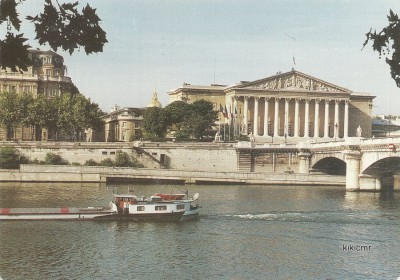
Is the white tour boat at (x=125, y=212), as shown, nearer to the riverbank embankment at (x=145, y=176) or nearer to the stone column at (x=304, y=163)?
the riverbank embankment at (x=145, y=176)

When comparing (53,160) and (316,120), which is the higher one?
(316,120)

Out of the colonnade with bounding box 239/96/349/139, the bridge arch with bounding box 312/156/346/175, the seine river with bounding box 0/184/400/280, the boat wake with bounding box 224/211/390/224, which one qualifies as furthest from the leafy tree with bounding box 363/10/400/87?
the colonnade with bounding box 239/96/349/139

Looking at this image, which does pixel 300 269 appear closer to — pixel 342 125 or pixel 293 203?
pixel 293 203

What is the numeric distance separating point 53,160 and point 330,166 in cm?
3315

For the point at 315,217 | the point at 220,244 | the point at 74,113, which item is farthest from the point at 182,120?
the point at 220,244

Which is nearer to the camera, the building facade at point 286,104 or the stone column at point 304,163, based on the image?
the stone column at point 304,163

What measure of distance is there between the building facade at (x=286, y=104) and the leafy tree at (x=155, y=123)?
14.7 meters

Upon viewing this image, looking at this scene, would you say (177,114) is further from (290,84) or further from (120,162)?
(290,84)

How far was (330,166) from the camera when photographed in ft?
266

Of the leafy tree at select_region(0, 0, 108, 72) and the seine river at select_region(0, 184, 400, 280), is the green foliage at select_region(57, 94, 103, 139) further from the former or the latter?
the leafy tree at select_region(0, 0, 108, 72)

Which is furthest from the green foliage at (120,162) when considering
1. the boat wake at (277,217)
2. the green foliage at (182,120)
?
the boat wake at (277,217)

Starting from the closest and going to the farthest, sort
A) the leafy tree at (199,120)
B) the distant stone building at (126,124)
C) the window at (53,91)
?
the leafy tree at (199,120) → the window at (53,91) → the distant stone building at (126,124)

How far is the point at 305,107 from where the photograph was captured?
110625 millimetres

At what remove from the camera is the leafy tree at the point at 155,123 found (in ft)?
302
